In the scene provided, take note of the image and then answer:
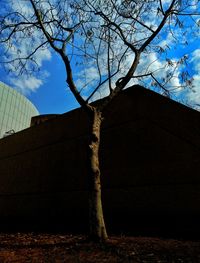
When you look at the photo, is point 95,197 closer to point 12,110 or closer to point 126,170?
point 126,170

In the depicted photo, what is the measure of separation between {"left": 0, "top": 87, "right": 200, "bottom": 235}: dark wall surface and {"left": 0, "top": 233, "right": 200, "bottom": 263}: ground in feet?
5.15

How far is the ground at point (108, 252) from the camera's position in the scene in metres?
5.13

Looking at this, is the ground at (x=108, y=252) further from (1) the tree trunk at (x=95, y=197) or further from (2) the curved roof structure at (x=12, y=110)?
(2) the curved roof structure at (x=12, y=110)

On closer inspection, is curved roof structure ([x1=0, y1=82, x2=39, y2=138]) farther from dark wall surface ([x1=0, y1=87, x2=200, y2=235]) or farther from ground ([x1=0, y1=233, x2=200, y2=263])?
ground ([x1=0, y1=233, x2=200, y2=263])

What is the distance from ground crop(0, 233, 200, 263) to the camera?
5.13m

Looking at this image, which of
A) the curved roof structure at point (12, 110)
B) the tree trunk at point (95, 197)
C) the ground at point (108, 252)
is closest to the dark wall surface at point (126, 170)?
the ground at point (108, 252)

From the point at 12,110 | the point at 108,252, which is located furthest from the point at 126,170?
the point at 12,110

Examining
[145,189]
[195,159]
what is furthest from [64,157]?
[195,159]

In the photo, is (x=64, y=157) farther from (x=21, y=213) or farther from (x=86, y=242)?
(x=86, y=242)

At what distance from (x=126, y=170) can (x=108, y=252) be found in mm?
3932

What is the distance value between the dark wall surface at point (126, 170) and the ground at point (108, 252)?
1.57 m

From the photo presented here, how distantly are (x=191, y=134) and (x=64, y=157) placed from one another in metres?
5.52

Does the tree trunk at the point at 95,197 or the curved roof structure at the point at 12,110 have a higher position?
the curved roof structure at the point at 12,110

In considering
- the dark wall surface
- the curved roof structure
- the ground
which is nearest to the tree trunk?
the ground
